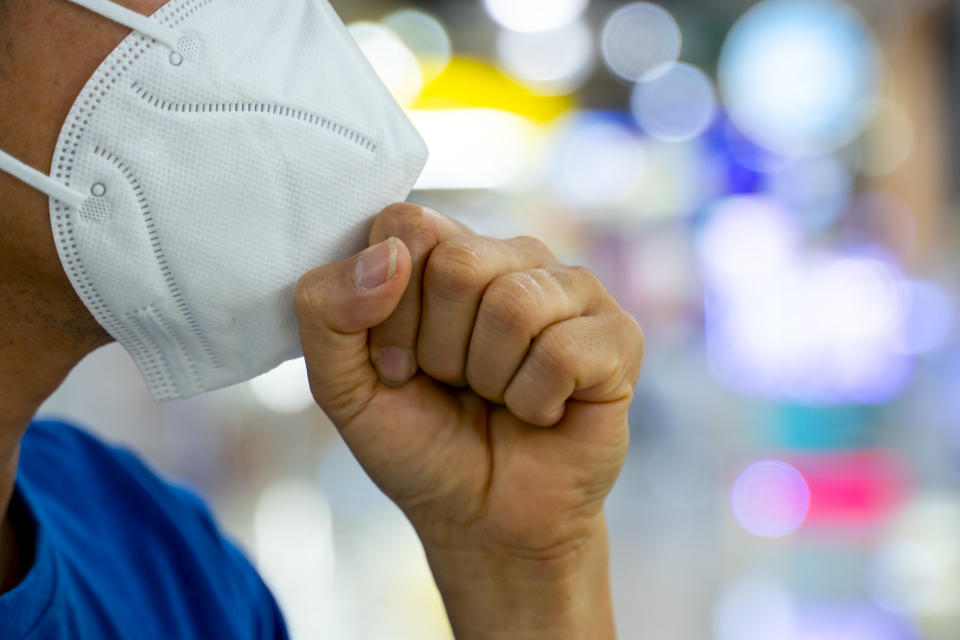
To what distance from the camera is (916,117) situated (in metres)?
9.49

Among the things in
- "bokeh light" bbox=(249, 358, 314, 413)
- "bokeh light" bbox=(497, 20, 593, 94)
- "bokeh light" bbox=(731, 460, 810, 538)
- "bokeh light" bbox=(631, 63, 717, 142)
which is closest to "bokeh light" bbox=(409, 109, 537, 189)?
"bokeh light" bbox=(497, 20, 593, 94)

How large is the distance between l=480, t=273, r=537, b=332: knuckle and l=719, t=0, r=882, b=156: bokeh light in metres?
8.07

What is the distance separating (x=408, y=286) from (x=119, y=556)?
2.02 feet

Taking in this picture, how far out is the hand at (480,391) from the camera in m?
0.90

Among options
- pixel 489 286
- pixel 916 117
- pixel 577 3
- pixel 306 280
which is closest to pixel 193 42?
pixel 306 280

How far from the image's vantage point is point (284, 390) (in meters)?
7.23

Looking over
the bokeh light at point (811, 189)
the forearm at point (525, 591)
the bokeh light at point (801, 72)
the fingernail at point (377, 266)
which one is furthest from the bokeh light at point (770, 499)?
the fingernail at point (377, 266)

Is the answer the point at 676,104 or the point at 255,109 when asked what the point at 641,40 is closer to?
the point at 676,104

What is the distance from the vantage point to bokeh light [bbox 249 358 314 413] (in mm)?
6980

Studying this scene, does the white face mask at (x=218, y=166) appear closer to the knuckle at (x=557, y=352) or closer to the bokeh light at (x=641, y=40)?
the knuckle at (x=557, y=352)

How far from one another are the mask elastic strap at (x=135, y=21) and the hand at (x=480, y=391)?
0.91 ft

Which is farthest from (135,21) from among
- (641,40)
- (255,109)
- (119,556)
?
(641,40)

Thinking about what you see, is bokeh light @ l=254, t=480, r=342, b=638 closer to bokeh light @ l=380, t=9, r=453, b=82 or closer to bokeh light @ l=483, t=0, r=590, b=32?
bokeh light @ l=380, t=9, r=453, b=82

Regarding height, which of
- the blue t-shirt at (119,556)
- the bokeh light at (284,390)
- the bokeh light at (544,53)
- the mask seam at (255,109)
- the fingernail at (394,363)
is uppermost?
the mask seam at (255,109)
